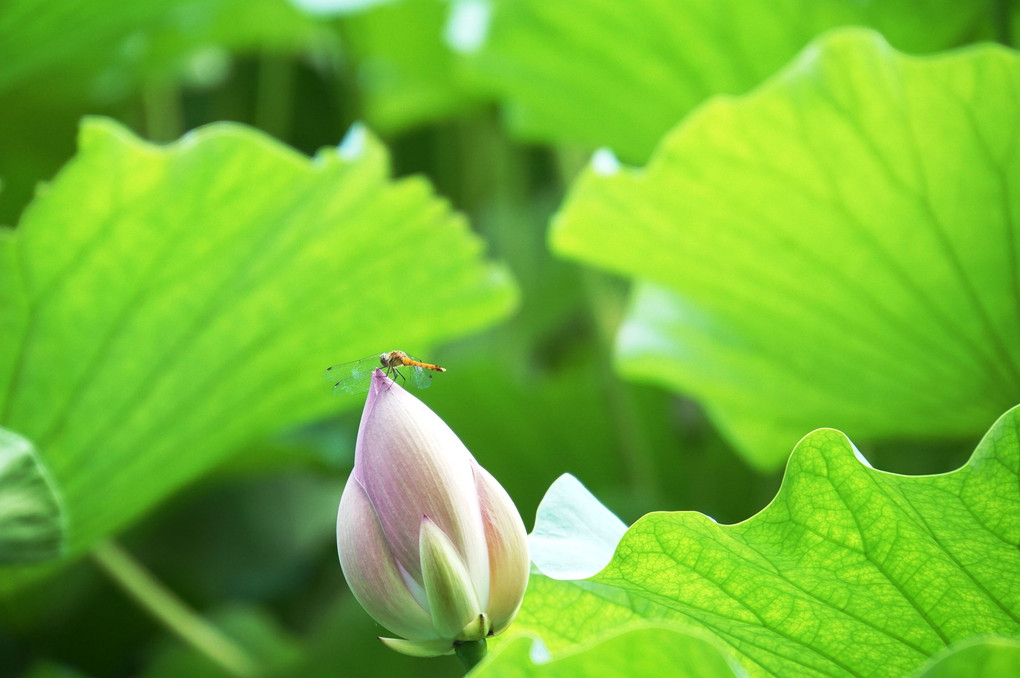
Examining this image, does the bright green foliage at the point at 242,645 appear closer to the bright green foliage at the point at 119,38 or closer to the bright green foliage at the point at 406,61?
the bright green foliage at the point at 119,38

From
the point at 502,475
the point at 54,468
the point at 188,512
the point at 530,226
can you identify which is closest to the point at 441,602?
the point at 54,468

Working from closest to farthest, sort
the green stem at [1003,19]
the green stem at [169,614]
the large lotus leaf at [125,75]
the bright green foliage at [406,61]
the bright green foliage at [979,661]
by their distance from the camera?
the bright green foliage at [979,661]
the green stem at [1003,19]
the green stem at [169,614]
the large lotus leaf at [125,75]
the bright green foliage at [406,61]

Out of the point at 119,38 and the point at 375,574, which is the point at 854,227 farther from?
the point at 119,38

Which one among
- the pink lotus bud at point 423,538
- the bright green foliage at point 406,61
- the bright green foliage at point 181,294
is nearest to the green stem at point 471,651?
the pink lotus bud at point 423,538

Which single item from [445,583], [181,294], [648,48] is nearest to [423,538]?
[445,583]

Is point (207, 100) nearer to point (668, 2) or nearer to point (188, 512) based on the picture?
point (188, 512)

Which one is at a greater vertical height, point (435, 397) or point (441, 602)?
point (441, 602)
